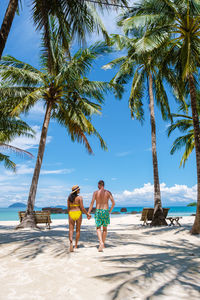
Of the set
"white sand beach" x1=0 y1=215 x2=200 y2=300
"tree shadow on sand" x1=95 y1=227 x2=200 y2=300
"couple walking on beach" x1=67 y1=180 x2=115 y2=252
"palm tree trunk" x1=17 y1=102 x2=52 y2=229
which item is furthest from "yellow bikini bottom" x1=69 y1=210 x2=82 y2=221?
"palm tree trunk" x1=17 y1=102 x2=52 y2=229

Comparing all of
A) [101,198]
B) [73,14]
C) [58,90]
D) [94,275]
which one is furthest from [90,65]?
[94,275]

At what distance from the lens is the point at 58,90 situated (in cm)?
1177

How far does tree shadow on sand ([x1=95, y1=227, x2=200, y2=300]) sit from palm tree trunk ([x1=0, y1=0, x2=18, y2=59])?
5.46 meters

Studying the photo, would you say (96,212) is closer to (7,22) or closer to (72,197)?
(72,197)

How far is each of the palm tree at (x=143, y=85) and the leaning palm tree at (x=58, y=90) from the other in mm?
1468

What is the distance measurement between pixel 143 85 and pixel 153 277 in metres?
11.6

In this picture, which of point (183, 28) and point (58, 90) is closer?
point (183, 28)

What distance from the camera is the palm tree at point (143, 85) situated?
1093 centimetres

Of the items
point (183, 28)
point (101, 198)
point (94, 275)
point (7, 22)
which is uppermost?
point (183, 28)

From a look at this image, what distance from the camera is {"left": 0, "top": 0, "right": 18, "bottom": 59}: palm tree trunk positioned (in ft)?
19.7

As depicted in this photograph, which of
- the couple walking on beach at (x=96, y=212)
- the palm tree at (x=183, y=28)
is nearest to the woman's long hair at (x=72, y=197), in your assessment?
the couple walking on beach at (x=96, y=212)

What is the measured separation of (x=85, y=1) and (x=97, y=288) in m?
7.68

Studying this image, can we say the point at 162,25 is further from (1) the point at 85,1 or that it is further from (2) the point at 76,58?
(2) the point at 76,58

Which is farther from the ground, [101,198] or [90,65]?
[90,65]
